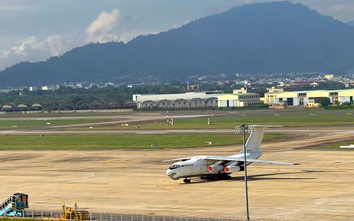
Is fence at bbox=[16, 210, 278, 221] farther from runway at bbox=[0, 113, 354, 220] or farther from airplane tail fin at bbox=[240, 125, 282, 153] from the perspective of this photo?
airplane tail fin at bbox=[240, 125, 282, 153]

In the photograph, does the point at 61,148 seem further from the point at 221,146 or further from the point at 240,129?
the point at 240,129

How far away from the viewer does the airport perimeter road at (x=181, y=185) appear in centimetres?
7806

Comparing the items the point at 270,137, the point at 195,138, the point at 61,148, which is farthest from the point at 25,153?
the point at 270,137

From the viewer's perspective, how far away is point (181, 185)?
9756 cm

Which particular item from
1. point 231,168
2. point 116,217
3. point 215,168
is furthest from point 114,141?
point 116,217

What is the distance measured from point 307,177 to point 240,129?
3091 centimetres

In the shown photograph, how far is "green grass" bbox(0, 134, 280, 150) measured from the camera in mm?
152250

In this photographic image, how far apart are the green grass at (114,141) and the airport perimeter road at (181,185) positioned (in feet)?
37.2

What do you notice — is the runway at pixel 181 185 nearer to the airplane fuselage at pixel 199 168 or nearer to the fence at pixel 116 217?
the airplane fuselage at pixel 199 168

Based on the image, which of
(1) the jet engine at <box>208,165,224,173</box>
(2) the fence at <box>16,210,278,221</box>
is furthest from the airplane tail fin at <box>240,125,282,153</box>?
(2) the fence at <box>16,210,278,221</box>

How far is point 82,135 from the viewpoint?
611 ft

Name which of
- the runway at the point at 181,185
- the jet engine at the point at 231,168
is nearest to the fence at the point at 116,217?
the runway at the point at 181,185

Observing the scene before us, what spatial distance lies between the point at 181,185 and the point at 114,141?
68544 mm

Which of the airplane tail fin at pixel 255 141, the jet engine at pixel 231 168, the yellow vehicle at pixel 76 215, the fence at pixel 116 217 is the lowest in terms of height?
the fence at pixel 116 217
